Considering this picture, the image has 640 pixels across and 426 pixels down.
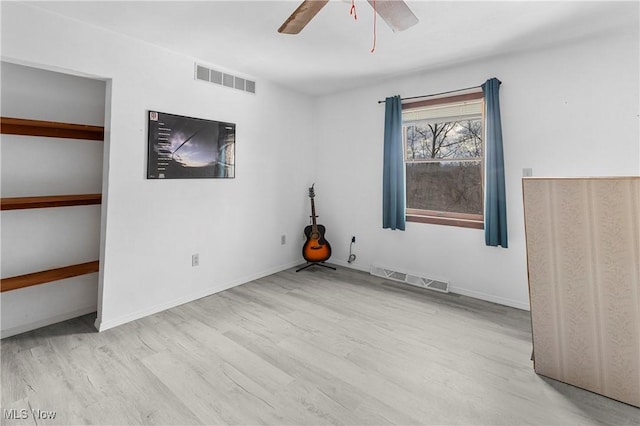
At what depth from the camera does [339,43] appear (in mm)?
2811

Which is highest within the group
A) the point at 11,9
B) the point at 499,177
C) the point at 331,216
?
the point at 11,9

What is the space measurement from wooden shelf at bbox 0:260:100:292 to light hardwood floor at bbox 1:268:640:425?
1.60 feet

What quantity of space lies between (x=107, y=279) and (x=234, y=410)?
1.78 metres

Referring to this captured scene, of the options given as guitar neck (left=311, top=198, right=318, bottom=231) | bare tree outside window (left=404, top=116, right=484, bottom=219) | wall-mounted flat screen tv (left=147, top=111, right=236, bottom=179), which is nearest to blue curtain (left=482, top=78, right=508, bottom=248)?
bare tree outside window (left=404, top=116, right=484, bottom=219)

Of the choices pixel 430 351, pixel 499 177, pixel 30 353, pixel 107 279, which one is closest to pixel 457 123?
pixel 499 177

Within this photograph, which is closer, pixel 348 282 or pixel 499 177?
pixel 499 177

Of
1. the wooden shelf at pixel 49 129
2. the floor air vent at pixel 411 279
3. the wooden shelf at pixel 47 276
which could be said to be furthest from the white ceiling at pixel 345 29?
the floor air vent at pixel 411 279

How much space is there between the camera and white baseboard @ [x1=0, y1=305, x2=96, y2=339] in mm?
2473

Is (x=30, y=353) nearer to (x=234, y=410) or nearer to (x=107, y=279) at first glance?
(x=107, y=279)

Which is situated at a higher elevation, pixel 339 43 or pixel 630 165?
pixel 339 43

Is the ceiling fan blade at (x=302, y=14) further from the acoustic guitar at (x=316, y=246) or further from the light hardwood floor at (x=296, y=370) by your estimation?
the acoustic guitar at (x=316, y=246)

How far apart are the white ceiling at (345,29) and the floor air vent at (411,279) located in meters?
2.52

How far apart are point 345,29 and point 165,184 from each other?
2.25 m

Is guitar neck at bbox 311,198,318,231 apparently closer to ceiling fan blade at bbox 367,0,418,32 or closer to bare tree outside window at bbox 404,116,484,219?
bare tree outside window at bbox 404,116,484,219
